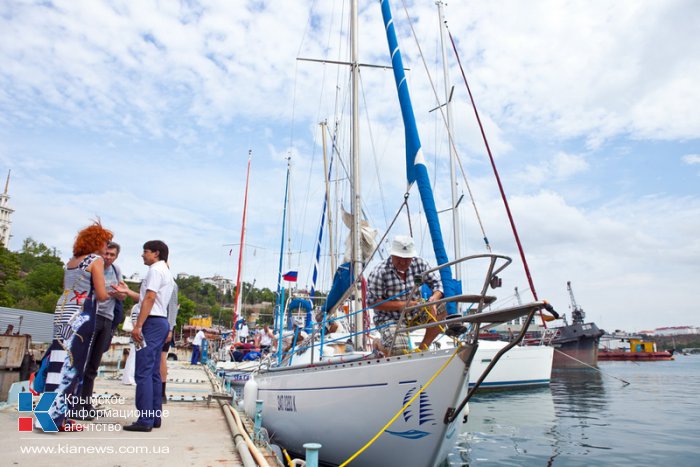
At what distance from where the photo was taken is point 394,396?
4.23m

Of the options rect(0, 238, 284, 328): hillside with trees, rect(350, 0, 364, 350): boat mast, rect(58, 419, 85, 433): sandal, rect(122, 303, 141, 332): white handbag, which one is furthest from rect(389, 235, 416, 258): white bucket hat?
rect(0, 238, 284, 328): hillside with trees

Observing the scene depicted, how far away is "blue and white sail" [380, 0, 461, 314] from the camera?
5152 millimetres

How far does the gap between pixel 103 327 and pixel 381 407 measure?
8.92 ft

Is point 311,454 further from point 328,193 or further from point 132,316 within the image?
point 328,193

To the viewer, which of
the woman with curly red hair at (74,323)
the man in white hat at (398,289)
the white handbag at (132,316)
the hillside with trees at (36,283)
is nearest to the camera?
the woman with curly red hair at (74,323)

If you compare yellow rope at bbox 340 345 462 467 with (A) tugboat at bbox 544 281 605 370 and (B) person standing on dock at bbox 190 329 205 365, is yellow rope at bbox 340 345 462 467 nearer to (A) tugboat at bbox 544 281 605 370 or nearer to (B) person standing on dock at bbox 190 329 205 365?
(B) person standing on dock at bbox 190 329 205 365

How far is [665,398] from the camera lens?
13.4 meters

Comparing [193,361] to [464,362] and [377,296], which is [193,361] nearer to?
[377,296]

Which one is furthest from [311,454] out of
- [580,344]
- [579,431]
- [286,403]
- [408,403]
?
[580,344]

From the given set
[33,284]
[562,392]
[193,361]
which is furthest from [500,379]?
[33,284]

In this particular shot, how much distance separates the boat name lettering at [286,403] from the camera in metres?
5.62

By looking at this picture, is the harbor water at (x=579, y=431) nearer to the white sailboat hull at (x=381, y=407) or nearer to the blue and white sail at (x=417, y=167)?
the white sailboat hull at (x=381, y=407)

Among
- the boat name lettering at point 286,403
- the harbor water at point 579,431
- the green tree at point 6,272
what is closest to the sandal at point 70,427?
the boat name lettering at point 286,403

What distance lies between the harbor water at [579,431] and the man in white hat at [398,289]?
8.82 ft
